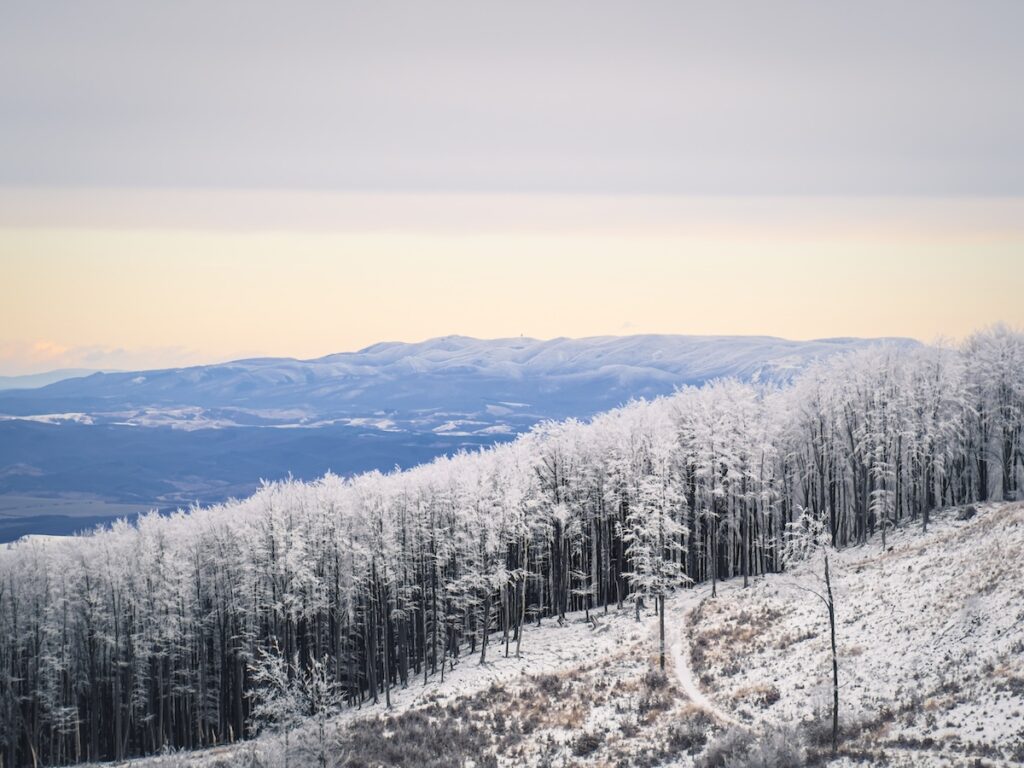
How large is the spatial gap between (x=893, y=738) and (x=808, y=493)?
5311cm

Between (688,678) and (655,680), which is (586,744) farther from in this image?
(688,678)

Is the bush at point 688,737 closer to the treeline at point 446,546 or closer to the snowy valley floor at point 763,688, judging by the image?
the snowy valley floor at point 763,688

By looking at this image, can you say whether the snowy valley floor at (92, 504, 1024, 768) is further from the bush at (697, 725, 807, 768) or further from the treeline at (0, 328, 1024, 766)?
the treeline at (0, 328, 1024, 766)

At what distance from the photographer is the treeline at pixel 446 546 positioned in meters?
62.6

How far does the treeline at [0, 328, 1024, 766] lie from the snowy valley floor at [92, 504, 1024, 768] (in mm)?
5496

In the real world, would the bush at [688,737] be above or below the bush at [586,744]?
above

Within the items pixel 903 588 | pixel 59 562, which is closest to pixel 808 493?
pixel 903 588

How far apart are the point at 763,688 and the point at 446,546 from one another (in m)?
29.4

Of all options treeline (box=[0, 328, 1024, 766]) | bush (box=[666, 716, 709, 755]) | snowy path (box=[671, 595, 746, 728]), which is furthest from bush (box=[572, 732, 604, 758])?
treeline (box=[0, 328, 1024, 766])

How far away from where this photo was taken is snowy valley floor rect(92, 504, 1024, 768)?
102 ft

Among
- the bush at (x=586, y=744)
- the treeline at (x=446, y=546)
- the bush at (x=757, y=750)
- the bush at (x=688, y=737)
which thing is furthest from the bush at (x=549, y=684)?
the bush at (x=757, y=750)

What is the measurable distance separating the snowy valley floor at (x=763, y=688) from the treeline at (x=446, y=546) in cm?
550

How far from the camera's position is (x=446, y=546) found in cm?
6341

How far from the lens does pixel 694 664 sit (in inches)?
1937
